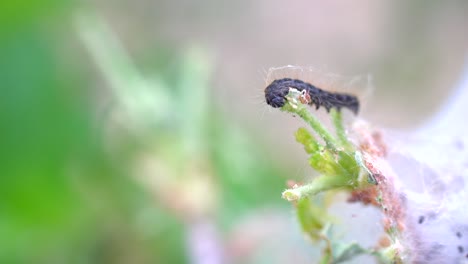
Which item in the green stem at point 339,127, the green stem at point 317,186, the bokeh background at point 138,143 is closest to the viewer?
the green stem at point 317,186

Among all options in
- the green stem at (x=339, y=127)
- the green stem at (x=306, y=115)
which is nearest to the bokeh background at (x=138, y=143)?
the green stem at (x=339, y=127)


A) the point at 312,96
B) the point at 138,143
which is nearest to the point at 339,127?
the point at 312,96

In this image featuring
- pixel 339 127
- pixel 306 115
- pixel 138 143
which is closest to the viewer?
pixel 306 115

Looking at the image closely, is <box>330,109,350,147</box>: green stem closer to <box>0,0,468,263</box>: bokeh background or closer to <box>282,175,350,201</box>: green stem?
Result: <box>282,175,350,201</box>: green stem

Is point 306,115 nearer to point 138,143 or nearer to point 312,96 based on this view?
point 312,96

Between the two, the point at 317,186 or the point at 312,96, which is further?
the point at 312,96

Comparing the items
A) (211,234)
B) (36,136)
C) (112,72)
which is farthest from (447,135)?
(36,136)

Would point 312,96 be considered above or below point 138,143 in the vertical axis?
below

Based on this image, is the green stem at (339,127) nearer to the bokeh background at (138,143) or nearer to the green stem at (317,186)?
the green stem at (317,186)
